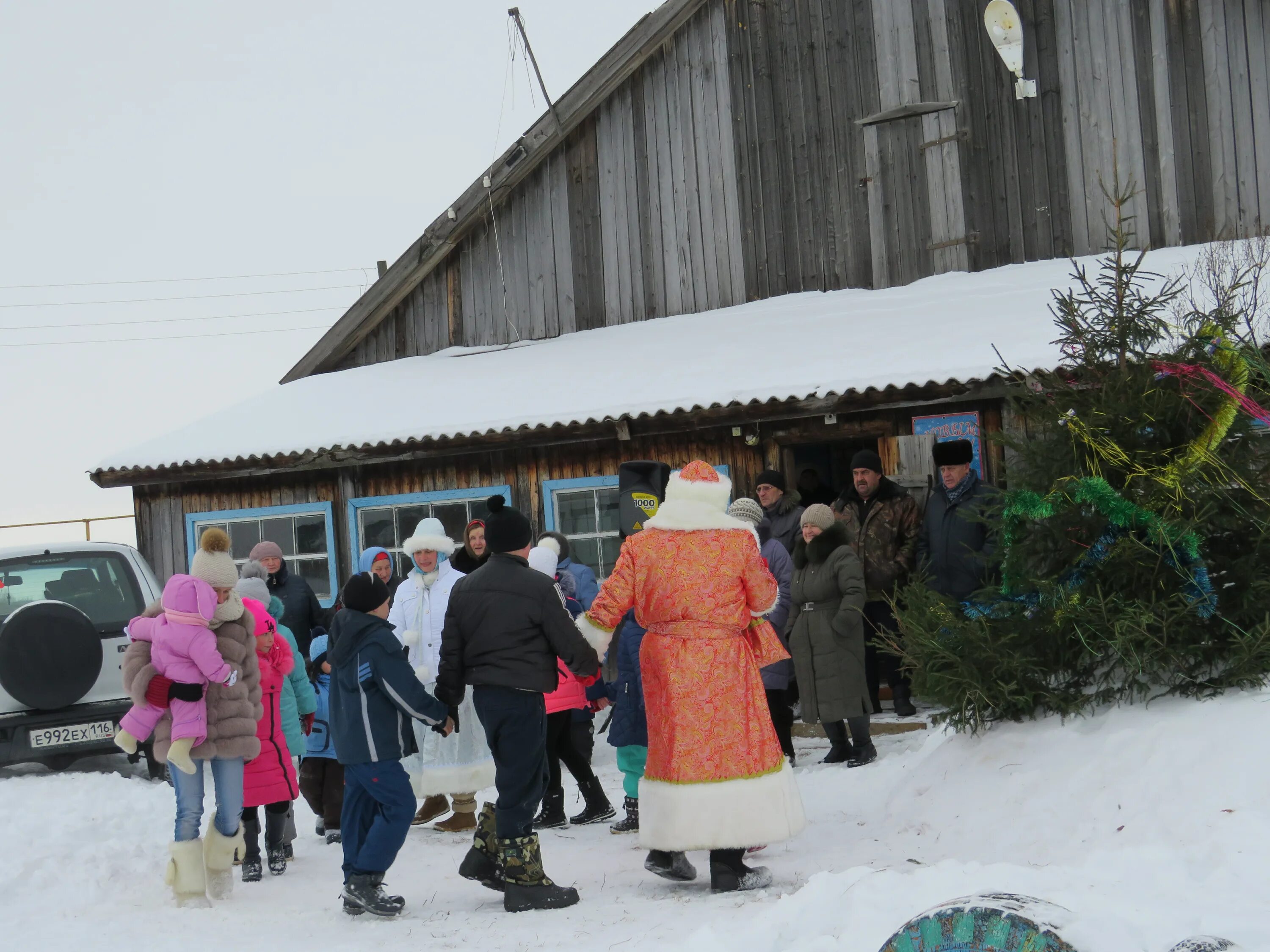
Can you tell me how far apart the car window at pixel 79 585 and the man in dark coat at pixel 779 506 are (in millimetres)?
4569

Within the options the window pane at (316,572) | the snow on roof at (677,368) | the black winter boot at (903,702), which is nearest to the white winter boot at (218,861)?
the black winter boot at (903,702)

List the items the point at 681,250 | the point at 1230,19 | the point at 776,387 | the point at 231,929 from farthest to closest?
the point at 681,250
the point at 1230,19
the point at 776,387
the point at 231,929

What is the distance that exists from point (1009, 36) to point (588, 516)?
18.6 feet

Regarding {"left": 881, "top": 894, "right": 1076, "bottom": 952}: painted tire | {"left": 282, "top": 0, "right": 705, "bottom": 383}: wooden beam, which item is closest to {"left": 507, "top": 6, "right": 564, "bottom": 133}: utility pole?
{"left": 282, "top": 0, "right": 705, "bottom": 383}: wooden beam

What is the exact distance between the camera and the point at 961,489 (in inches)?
323

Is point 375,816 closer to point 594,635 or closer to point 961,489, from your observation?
point 594,635

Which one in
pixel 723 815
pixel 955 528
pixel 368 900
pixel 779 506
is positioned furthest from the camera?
pixel 779 506

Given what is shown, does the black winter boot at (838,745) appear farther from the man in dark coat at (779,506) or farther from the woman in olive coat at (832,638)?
the man in dark coat at (779,506)

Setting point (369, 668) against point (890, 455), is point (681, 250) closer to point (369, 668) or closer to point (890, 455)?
point (890, 455)

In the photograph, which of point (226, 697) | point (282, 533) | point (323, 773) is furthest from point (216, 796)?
point (282, 533)

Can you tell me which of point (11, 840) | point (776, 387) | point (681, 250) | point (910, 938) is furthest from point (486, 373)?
point (910, 938)

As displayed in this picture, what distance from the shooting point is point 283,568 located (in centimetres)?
862

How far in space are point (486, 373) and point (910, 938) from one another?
9.79m

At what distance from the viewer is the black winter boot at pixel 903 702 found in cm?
880
